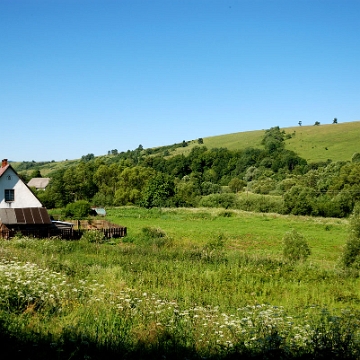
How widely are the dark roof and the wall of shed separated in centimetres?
150

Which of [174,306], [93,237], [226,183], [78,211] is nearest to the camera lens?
[174,306]

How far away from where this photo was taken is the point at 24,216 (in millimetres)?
30266

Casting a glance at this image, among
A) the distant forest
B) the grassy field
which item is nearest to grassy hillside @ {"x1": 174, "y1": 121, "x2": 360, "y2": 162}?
the distant forest

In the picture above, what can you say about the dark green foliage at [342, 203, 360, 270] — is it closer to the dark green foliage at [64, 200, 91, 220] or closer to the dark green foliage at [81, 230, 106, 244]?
the dark green foliage at [81, 230, 106, 244]

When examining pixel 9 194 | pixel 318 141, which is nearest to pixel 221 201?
pixel 9 194

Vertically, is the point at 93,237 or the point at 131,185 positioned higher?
the point at 131,185

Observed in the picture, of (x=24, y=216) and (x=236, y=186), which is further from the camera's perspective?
(x=236, y=186)

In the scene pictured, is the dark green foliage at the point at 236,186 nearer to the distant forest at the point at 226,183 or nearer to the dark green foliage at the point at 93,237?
the distant forest at the point at 226,183

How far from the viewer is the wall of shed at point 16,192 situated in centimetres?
3194

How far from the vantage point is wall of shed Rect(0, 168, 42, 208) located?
3194cm

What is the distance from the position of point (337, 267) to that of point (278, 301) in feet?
24.7

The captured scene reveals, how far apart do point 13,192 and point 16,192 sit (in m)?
0.23

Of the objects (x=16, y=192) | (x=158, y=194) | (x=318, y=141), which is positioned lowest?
(x=158, y=194)

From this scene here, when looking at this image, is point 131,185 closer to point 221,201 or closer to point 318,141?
point 221,201
